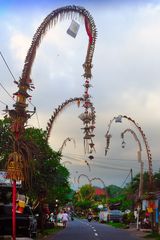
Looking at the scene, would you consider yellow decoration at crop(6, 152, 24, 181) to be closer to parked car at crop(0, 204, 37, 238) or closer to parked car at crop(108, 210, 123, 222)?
parked car at crop(0, 204, 37, 238)

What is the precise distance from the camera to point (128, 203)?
271 ft

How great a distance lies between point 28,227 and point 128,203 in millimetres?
54652

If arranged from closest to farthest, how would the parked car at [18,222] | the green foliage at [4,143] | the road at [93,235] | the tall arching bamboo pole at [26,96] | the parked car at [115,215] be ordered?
the tall arching bamboo pole at [26,96]
the green foliage at [4,143]
the parked car at [18,222]
the road at [93,235]
the parked car at [115,215]

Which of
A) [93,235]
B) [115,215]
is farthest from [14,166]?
[115,215]

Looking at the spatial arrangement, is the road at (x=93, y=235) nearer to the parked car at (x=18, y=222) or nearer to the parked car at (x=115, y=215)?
the parked car at (x=18, y=222)

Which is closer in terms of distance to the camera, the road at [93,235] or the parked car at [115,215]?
the road at [93,235]

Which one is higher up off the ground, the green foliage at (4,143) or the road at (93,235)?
the green foliage at (4,143)

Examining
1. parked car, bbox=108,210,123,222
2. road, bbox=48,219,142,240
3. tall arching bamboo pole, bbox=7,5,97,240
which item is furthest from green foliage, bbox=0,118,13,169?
parked car, bbox=108,210,123,222

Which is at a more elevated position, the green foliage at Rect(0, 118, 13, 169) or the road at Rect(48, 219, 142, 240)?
the green foliage at Rect(0, 118, 13, 169)

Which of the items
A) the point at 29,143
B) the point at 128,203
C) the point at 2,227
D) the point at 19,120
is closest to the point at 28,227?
the point at 2,227

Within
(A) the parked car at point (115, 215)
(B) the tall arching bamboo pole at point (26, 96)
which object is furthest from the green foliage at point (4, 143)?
(A) the parked car at point (115, 215)

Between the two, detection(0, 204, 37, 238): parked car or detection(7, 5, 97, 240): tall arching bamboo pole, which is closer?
detection(7, 5, 97, 240): tall arching bamboo pole

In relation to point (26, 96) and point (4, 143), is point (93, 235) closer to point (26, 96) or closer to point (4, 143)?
point (4, 143)

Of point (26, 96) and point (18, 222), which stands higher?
point (26, 96)
